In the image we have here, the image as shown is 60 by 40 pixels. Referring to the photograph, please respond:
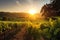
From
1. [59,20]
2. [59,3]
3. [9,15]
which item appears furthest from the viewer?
[9,15]

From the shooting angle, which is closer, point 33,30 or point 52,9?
point 33,30

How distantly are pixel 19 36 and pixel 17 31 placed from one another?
21 cm

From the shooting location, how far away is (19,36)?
20.9ft

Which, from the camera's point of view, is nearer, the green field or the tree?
the green field

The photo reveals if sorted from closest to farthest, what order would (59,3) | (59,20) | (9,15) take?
1. (59,20)
2. (59,3)
3. (9,15)

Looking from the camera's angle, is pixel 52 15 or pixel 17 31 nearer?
pixel 17 31

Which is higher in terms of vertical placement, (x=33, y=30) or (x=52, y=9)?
(x=52, y=9)

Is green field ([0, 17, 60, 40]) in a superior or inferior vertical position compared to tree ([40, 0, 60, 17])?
inferior

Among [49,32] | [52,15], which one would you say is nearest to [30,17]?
[52,15]

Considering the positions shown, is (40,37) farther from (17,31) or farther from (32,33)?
(17,31)

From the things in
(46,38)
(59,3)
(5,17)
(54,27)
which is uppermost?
(59,3)

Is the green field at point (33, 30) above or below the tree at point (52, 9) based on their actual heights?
below

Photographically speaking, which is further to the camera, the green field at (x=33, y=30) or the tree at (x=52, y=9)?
the tree at (x=52, y=9)

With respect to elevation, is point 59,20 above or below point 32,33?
above
